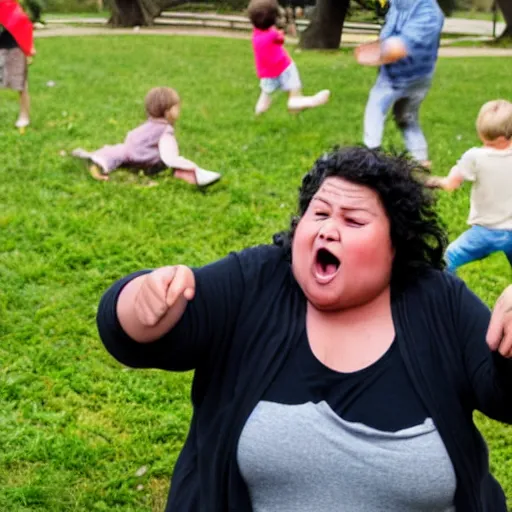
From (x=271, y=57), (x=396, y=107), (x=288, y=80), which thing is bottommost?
(x=288, y=80)

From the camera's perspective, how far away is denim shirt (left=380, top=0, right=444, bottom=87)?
6301 mm

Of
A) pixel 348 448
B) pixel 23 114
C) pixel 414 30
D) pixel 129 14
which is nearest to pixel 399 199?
pixel 348 448

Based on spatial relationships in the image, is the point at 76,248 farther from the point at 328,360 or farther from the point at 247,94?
the point at 247,94

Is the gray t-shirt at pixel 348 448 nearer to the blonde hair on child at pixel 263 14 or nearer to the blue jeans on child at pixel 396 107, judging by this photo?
the blue jeans on child at pixel 396 107

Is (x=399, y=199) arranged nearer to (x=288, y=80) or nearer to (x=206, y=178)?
(x=206, y=178)

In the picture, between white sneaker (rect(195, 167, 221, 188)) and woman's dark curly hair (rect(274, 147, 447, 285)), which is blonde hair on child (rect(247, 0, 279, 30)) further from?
woman's dark curly hair (rect(274, 147, 447, 285))

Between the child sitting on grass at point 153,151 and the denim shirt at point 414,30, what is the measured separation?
1599mm

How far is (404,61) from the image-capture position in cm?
646

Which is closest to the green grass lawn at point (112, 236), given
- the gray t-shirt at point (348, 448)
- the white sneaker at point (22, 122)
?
the white sneaker at point (22, 122)

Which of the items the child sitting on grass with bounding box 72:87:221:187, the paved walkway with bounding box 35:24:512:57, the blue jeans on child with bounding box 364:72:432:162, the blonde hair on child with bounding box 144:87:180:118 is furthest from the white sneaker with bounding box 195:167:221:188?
the paved walkway with bounding box 35:24:512:57

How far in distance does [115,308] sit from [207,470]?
432 mm

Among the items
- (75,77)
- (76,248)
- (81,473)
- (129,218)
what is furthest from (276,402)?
(75,77)

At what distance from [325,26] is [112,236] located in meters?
14.0

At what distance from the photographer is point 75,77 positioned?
479 inches
